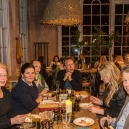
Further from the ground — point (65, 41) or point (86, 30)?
point (86, 30)

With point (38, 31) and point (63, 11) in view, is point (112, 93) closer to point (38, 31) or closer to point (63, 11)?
point (63, 11)

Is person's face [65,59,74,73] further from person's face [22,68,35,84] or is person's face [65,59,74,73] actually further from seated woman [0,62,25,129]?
seated woman [0,62,25,129]

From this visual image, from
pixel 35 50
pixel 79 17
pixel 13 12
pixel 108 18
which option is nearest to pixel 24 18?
pixel 35 50

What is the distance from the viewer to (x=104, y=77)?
2.54m

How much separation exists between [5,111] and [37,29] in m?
6.46

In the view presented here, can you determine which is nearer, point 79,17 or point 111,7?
point 79,17

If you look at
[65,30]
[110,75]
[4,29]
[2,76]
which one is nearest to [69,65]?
[110,75]

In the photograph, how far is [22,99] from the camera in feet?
8.11

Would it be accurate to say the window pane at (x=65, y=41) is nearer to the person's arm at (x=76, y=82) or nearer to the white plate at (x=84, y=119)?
the person's arm at (x=76, y=82)

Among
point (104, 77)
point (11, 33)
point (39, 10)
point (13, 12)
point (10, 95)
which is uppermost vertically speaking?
point (39, 10)

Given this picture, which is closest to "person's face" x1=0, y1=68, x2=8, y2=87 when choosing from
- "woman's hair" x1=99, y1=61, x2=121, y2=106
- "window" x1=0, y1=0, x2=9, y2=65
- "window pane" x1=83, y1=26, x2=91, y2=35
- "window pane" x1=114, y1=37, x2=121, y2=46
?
"woman's hair" x1=99, y1=61, x2=121, y2=106

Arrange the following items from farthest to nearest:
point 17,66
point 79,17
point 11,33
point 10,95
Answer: point 17,66 → point 11,33 → point 79,17 → point 10,95

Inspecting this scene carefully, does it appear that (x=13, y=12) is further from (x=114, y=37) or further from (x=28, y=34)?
(x=114, y=37)

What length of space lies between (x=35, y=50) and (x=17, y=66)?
7.30 feet
